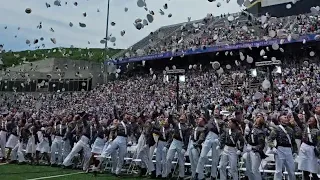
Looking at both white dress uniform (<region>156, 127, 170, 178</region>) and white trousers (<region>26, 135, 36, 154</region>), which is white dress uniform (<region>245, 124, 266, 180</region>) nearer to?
white dress uniform (<region>156, 127, 170, 178</region>)

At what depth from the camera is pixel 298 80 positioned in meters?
27.4

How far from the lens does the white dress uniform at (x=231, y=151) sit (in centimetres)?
1134

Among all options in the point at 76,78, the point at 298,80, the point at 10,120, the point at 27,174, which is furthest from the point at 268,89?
the point at 76,78

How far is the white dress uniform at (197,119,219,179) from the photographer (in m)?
12.0

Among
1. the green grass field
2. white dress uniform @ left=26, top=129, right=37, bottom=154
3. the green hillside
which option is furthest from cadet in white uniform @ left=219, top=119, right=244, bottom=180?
the green hillside

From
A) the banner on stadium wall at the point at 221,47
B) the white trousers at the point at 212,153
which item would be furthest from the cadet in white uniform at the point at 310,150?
the banner on stadium wall at the point at 221,47

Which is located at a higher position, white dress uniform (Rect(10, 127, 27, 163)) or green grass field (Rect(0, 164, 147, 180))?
white dress uniform (Rect(10, 127, 27, 163))

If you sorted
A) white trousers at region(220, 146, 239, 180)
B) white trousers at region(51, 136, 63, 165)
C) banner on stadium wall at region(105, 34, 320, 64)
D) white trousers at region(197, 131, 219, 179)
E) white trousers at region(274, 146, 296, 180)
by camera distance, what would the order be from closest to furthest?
white trousers at region(274, 146, 296, 180)
white trousers at region(220, 146, 239, 180)
white trousers at region(197, 131, 219, 179)
white trousers at region(51, 136, 63, 165)
banner on stadium wall at region(105, 34, 320, 64)

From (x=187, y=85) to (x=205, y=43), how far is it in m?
5.40

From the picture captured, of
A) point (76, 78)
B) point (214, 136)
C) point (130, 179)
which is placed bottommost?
point (130, 179)

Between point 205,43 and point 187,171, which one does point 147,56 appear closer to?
point 205,43

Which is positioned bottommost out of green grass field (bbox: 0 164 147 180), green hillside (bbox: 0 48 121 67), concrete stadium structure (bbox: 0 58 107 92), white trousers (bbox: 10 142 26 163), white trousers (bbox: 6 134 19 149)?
green grass field (bbox: 0 164 147 180)

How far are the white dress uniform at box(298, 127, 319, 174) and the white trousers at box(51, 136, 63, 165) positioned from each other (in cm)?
915

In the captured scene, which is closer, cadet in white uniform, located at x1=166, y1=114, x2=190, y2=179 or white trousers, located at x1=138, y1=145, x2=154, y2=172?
cadet in white uniform, located at x1=166, y1=114, x2=190, y2=179
